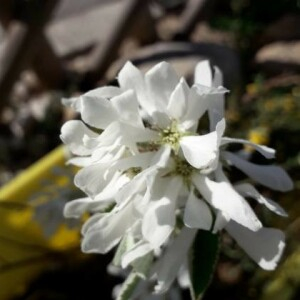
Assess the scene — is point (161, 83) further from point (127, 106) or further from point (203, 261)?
point (203, 261)

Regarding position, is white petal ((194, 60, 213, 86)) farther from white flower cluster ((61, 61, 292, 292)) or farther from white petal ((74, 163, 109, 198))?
white petal ((74, 163, 109, 198))

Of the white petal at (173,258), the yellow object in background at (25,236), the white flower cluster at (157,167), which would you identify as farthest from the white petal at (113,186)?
the yellow object in background at (25,236)

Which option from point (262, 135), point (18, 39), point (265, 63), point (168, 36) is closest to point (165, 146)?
point (262, 135)

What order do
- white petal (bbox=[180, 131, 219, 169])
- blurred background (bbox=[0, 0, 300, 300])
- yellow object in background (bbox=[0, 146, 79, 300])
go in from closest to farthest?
white petal (bbox=[180, 131, 219, 169]) → blurred background (bbox=[0, 0, 300, 300]) → yellow object in background (bbox=[0, 146, 79, 300])

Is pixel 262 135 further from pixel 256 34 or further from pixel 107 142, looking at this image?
pixel 256 34

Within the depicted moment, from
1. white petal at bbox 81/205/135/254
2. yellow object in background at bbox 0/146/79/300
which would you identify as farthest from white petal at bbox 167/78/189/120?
yellow object in background at bbox 0/146/79/300

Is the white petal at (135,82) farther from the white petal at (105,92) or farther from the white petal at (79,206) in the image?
the white petal at (79,206)

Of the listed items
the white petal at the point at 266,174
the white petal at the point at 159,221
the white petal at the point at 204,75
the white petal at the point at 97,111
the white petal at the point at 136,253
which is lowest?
the white petal at the point at 266,174
